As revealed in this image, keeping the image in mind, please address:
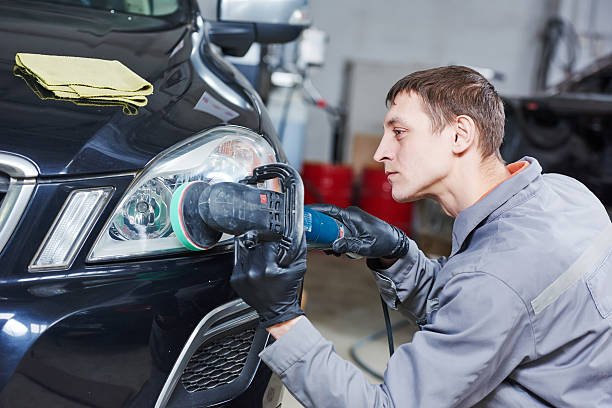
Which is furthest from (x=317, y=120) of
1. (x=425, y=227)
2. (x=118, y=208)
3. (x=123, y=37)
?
(x=118, y=208)

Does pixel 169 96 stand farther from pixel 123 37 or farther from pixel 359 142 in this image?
pixel 359 142

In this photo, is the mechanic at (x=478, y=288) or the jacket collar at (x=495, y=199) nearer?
the mechanic at (x=478, y=288)

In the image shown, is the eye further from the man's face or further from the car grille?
the car grille

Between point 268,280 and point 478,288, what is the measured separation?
330 mm

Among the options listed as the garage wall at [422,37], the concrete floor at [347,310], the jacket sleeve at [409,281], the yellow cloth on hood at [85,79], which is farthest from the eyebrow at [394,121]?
the garage wall at [422,37]

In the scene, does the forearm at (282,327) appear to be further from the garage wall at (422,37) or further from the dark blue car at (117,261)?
the garage wall at (422,37)

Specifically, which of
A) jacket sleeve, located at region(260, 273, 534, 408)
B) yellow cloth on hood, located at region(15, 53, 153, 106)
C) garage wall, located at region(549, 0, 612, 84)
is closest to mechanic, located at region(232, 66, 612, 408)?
jacket sleeve, located at region(260, 273, 534, 408)

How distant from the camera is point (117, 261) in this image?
120 cm

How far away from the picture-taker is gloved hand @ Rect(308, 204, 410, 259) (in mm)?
1507

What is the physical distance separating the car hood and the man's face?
0.31 m

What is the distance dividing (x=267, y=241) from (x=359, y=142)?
21.9 ft

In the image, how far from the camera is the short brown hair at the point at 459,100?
132 cm

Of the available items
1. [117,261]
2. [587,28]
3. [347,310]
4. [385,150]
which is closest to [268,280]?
[117,261]

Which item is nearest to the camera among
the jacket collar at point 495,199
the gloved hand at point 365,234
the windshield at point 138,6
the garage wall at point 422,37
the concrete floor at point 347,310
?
the jacket collar at point 495,199
